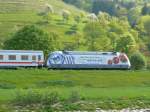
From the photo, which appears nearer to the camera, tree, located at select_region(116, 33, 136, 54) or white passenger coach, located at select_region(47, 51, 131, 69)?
white passenger coach, located at select_region(47, 51, 131, 69)

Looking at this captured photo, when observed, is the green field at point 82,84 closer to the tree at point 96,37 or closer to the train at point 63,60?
the train at point 63,60

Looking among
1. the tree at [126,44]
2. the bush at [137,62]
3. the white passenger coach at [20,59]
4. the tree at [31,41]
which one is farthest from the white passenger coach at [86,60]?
the tree at [126,44]

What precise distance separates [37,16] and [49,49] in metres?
80.0

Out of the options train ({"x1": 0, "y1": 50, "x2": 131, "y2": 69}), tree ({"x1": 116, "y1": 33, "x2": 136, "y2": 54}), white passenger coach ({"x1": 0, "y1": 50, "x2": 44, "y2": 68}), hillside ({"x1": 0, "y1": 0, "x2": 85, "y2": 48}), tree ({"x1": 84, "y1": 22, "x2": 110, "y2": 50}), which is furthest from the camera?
hillside ({"x1": 0, "y1": 0, "x2": 85, "y2": 48})

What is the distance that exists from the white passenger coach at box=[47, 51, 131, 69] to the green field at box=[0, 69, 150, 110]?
12.3 meters

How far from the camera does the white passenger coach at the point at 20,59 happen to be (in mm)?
75812

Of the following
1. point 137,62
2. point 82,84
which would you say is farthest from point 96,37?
point 82,84

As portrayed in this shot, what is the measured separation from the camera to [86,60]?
78.2 metres

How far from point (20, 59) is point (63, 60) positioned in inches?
246

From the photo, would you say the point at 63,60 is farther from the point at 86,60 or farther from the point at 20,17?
the point at 20,17

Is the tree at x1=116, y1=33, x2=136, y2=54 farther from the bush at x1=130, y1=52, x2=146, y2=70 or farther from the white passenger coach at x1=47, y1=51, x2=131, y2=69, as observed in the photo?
the white passenger coach at x1=47, y1=51, x2=131, y2=69

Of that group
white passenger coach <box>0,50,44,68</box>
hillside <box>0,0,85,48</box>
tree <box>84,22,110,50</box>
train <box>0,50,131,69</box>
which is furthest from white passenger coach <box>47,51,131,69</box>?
hillside <box>0,0,85,48</box>

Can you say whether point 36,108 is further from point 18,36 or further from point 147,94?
point 18,36

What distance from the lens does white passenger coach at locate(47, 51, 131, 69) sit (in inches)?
3007
